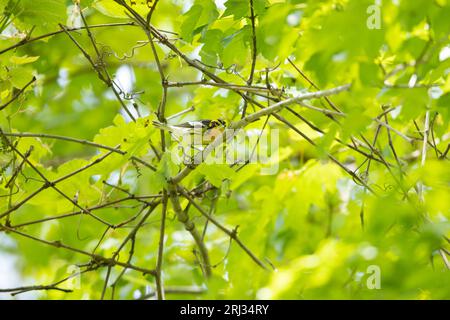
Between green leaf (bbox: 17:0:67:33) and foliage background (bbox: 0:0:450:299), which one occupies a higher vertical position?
green leaf (bbox: 17:0:67:33)

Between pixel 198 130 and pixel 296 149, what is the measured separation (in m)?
1.54

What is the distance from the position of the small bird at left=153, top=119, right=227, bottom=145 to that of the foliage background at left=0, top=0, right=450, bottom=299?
7 cm

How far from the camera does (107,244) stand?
4289 millimetres

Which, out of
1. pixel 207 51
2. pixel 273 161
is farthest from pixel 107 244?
pixel 207 51

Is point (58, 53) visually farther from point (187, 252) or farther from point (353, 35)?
point (353, 35)

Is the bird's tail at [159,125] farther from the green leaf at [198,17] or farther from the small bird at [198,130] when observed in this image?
the green leaf at [198,17]

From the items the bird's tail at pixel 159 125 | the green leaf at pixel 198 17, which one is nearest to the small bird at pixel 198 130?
the bird's tail at pixel 159 125

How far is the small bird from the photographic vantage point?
3.18 metres

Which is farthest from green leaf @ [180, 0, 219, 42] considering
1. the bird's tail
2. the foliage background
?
the bird's tail

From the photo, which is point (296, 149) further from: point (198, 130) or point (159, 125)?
point (159, 125)

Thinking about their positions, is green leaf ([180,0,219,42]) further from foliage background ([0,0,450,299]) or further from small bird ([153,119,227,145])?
small bird ([153,119,227,145])

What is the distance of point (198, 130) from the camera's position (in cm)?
349

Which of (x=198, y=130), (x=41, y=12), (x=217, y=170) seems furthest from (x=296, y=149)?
(x=41, y=12)

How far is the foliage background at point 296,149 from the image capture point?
65.4 inches
